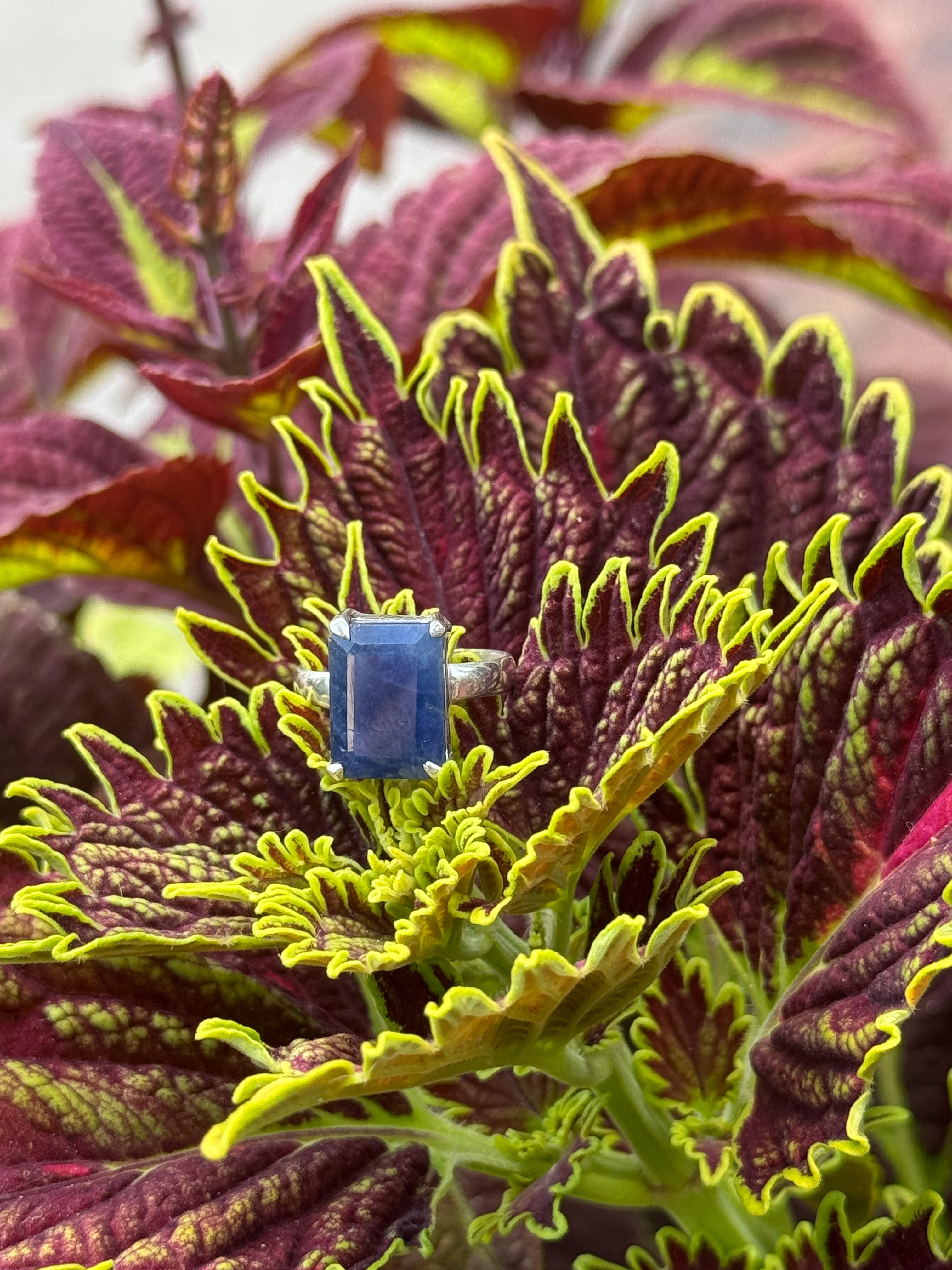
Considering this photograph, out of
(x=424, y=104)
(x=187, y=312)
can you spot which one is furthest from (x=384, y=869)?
(x=424, y=104)

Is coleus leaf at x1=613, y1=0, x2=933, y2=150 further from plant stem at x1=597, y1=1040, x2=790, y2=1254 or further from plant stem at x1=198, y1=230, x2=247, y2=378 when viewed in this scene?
plant stem at x1=597, y1=1040, x2=790, y2=1254

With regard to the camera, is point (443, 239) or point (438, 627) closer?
point (438, 627)

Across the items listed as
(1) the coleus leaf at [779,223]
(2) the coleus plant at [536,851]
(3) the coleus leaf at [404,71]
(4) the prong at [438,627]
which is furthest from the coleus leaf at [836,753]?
(3) the coleus leaf at [404,71]

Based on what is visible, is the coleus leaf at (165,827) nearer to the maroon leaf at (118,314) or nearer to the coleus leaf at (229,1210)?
the coleus leaf at (229,1210)

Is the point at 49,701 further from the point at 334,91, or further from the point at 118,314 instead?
the point at 334,91

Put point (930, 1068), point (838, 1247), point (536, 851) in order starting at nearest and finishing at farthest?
1. point (536, 851)
2. point (838, 1247)
3. point (930, 1068)

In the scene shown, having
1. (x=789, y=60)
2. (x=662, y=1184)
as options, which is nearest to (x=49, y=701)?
(x=662, y=1184)
